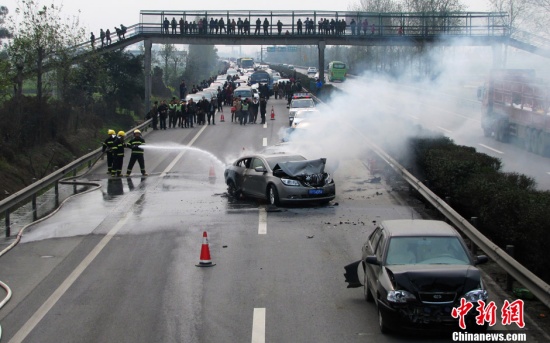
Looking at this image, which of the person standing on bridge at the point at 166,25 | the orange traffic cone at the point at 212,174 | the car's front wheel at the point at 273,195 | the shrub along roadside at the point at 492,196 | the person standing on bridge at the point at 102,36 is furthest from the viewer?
the person standing on bridge at the point at 166,25

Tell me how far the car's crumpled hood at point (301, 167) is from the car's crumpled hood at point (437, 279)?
37.2 feet

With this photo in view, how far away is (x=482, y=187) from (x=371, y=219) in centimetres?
378

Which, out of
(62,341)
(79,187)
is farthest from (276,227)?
(79,187)

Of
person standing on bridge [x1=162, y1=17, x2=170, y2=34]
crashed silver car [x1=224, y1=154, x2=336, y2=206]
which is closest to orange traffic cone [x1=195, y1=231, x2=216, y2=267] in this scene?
crashed silver car [x1=224, y1=154, x2=336, y2=206]

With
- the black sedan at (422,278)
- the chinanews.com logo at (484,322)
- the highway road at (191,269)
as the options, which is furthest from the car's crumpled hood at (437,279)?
the highway road at (191,269)

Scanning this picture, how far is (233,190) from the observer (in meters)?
23.9

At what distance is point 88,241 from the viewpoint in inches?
688

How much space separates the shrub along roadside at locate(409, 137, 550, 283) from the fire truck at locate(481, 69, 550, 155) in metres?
9.83

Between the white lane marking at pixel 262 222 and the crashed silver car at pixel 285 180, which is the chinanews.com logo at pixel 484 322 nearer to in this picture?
the white lane marking at pixel 262 222

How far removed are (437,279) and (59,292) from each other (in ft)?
21.3

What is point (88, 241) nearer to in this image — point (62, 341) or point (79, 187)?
point (62, 341)

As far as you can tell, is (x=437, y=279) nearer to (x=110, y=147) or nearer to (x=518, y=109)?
(x=110, y=147)

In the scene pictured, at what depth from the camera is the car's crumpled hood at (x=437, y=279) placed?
33.5 feet

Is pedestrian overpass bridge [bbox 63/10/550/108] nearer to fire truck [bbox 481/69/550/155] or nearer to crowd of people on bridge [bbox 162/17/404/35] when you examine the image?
crowd of people on bridge [bbox 162/17/404/35]
